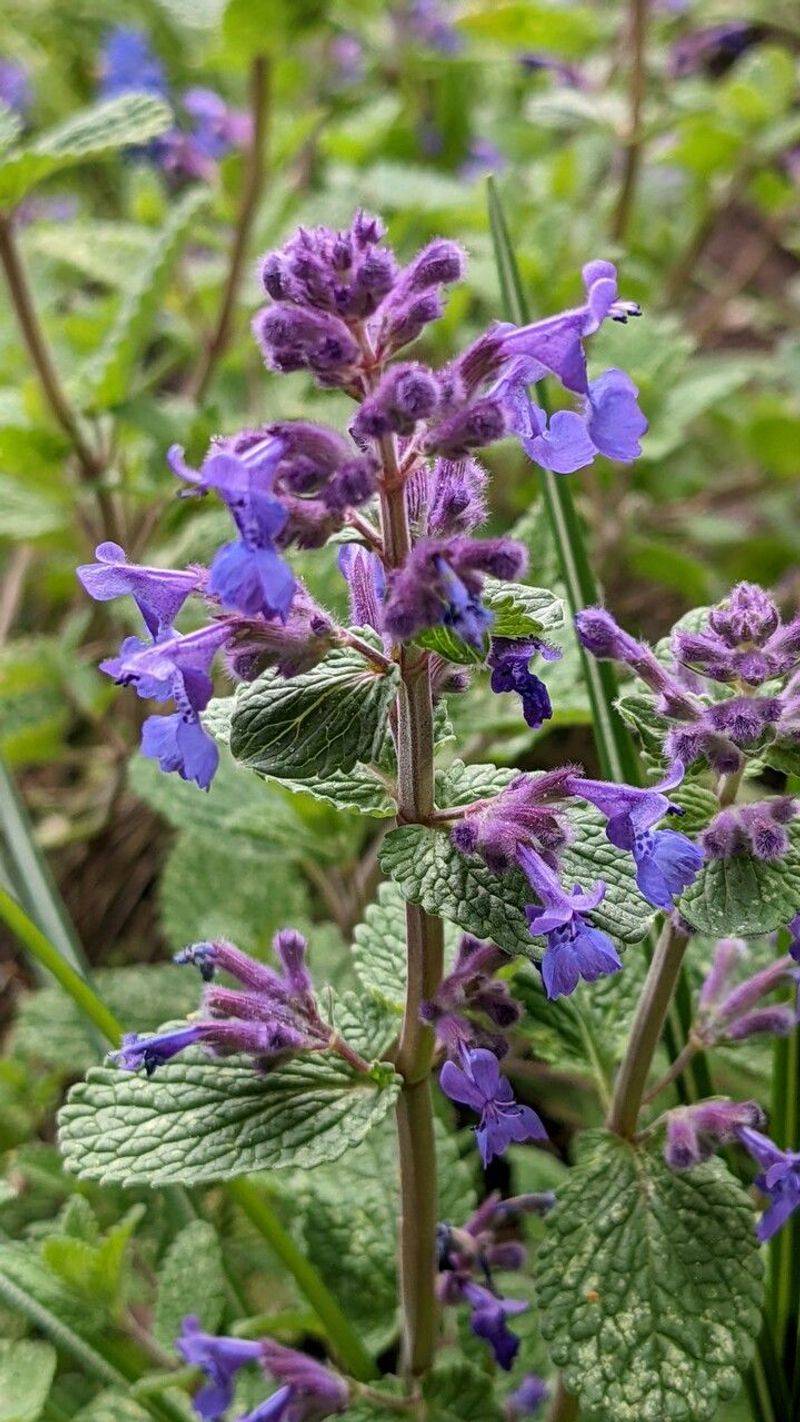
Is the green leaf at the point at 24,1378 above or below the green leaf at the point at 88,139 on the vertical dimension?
below

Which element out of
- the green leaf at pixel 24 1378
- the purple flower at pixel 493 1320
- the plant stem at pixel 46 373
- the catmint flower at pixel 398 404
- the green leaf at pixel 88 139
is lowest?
the purple flower at pixel 493 1320

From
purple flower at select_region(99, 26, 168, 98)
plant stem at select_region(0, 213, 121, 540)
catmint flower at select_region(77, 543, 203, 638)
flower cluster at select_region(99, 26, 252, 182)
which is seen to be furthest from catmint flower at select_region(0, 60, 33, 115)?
catmint flower at select_region(77, 543, 203, 638)

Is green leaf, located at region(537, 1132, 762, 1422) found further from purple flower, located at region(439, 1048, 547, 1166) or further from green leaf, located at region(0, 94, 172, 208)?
green leaf, located at region(0, 94, 172, 208)

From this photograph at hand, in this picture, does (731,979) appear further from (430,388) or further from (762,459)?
(762,459)

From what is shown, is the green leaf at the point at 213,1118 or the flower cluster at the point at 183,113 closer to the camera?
the green leaf at the point at 213,1118

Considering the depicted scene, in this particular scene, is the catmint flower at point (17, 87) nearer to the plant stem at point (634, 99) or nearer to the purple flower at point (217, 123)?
the purple flower at point (217, 123)

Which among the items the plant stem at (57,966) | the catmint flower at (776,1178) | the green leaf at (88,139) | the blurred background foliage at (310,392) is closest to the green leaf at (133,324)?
the blurred background foliage at (310,392)

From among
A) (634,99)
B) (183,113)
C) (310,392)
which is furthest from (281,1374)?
(183,113)
